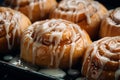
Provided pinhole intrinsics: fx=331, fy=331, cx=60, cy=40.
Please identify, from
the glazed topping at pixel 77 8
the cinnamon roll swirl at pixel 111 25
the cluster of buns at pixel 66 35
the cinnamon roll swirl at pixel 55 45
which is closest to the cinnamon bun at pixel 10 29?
the cluster of buns at pixel 66 35

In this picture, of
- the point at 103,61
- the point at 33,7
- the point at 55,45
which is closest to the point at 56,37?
the point at 55,45

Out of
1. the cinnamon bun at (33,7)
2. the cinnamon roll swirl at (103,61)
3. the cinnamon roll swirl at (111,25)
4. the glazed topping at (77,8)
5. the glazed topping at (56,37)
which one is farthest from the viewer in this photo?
the cinnamon bun at (33,7)

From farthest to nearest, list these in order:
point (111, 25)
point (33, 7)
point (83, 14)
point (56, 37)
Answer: point (33, 7)
point (83, 14)
point (111, 25)
point (56, 37)

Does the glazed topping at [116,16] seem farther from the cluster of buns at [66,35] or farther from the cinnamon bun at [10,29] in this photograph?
the cinnamon bun at [10,29]

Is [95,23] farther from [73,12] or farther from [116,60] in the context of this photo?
[116,60]

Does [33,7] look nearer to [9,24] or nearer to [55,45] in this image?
[9,24]

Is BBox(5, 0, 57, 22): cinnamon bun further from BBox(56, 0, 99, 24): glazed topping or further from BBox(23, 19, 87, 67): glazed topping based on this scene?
BBox(23, 19, 87, 67): glazed topping

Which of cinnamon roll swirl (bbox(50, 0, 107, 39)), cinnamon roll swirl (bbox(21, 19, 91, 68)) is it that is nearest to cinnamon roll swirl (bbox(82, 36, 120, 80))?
cinnamon roll swirl (bbox(21, 19, 91, 68))

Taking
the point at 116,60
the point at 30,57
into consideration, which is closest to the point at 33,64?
the point at 30,57
